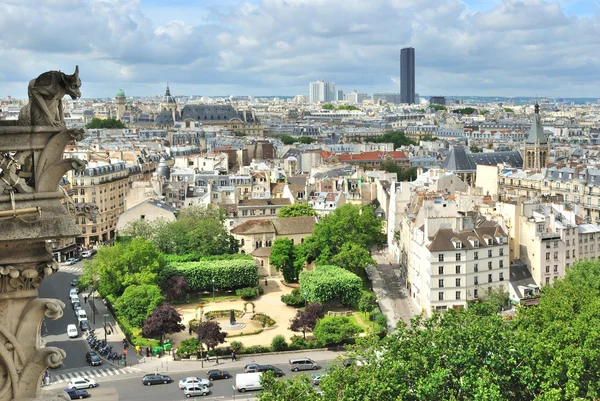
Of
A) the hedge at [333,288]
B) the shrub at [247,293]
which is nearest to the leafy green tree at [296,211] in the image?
the shrub at [247,293]

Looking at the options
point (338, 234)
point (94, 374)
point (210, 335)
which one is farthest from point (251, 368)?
point (338, 234)

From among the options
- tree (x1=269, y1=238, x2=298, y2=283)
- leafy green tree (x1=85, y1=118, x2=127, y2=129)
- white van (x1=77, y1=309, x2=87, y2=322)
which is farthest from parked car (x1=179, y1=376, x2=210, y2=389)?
leafy green tree (x1=85, y1=118, x2=127, y2=129)

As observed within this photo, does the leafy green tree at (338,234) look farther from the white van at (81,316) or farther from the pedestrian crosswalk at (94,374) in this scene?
the pedestrian crosswalk at (94,374)

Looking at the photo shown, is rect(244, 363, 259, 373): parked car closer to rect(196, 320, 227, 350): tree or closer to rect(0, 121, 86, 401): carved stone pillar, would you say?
rect(196, 320, 227, 350): tree

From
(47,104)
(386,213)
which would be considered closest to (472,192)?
(386,213)

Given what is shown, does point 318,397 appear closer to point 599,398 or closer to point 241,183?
point 599,398

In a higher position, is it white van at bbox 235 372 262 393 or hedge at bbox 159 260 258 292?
hedge at bbox 159 260 258 292

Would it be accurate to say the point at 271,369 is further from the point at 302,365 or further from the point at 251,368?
the point at 302,365
